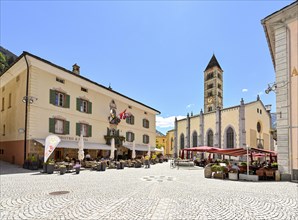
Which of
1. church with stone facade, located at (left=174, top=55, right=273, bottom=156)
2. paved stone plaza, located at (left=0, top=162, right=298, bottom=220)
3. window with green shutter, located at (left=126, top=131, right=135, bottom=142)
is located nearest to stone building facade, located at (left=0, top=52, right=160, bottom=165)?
window with green shutter, located at (left=126, top=131, right=135, bottom=142)

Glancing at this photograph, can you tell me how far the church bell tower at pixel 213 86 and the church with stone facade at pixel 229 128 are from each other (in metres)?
10.8

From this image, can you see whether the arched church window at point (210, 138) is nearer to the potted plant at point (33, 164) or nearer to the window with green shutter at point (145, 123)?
the window with green shutter at point (145, 123)

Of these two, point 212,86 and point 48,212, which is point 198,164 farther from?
point 212,86

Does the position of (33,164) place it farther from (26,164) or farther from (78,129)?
(78,129)

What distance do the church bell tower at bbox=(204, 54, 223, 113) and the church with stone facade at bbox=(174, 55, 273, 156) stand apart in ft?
35.5

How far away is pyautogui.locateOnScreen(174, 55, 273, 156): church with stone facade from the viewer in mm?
37906

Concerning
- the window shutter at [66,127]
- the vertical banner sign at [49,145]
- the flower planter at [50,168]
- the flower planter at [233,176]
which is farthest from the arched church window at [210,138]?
the flower planter at [50,168]

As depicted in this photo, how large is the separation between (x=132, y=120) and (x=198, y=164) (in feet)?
32.6

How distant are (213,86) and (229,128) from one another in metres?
21.3

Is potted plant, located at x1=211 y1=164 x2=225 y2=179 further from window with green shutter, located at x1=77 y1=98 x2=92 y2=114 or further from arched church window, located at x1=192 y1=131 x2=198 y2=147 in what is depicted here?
arched church window, located at x1=192 y1=131 x2=198 y2=147

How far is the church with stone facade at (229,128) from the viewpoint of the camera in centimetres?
3791

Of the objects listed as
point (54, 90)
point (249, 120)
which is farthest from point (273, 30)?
point (249, 120)

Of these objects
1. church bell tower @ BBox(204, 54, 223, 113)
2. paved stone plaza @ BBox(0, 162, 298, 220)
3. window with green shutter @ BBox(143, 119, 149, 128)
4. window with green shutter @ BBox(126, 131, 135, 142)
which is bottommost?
paved stone plaza @ BBox(0, 162, 298, 220)

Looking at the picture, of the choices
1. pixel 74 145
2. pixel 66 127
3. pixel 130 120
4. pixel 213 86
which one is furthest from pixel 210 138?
pixel 66 127
